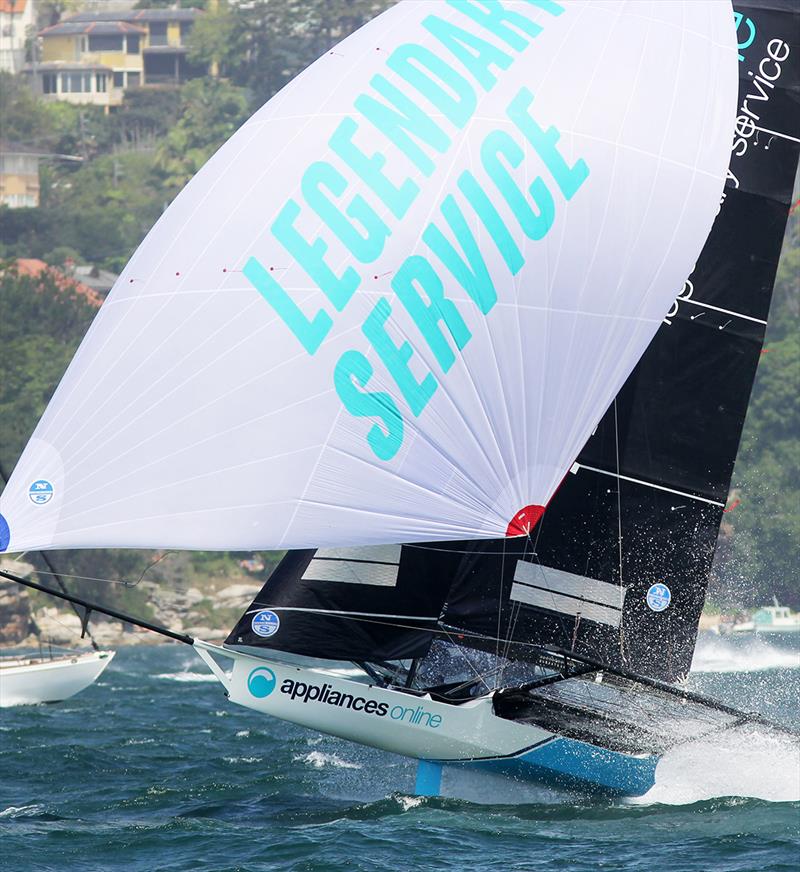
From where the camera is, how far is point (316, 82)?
11438 mm

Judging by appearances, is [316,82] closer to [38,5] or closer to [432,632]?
[432,632]

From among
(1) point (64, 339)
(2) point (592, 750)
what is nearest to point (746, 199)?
(2) point (592, 750)

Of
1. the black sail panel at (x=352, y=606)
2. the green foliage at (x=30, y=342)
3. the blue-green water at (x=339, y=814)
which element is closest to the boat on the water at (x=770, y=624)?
the green foliage at (x=30, y=342)

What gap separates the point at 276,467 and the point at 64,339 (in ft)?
135

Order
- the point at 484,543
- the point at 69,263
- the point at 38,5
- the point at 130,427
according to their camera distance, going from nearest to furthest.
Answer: the point at 130,427
the point at 484,543
the point at 69,263
the point at 38,5

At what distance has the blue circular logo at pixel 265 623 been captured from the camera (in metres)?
11.7

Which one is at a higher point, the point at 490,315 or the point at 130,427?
the point at 490,315

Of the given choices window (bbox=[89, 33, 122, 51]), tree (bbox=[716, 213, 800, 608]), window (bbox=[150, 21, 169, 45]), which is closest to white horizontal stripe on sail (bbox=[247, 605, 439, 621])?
tree (bbox=[716, 213, 800, 608])

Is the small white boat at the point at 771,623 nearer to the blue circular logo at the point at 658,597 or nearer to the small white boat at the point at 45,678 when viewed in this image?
the small white boat at the point at 45,678

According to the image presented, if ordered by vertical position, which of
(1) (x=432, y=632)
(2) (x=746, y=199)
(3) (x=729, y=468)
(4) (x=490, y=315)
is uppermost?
(2) (x=746, y=199)

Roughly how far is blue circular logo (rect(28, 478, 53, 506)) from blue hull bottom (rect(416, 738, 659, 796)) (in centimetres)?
335

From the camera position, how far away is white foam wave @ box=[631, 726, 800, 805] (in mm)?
12266

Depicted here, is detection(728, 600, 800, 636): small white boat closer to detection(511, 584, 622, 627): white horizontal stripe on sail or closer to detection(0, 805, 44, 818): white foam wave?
detection(511, 584, 622, 627): white horizontal stripe on sail

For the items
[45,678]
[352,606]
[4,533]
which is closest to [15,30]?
[45,678]
